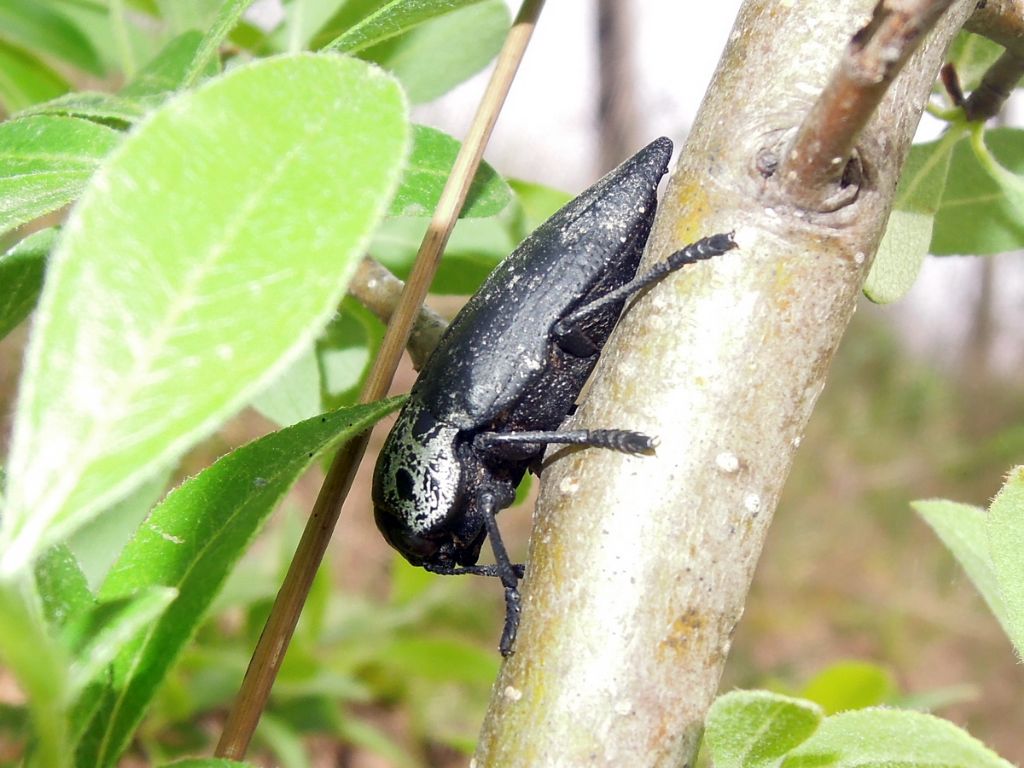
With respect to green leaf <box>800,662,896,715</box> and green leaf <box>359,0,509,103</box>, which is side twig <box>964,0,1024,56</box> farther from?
green leaf <box>800,662,896,715</box>

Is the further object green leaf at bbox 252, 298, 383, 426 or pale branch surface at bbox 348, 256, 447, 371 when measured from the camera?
green leaf at bbox 252, 298, 383, 426

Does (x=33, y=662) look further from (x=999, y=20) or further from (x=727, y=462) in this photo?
(x=999, y=20)

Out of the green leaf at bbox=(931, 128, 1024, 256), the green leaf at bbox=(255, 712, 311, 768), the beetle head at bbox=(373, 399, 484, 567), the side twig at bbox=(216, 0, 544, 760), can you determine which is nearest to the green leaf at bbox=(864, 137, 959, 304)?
the green leaf at bbox=(931, 128, 1024, 256)

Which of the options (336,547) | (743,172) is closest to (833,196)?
(743,172)

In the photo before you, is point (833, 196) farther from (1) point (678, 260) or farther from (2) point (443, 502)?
(2) point (443, 502)

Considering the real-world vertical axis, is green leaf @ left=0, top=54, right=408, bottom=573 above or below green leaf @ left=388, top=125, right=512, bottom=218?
above

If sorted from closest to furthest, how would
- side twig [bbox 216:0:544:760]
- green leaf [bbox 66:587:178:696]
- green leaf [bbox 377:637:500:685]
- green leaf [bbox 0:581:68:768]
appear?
1. green leaf [bbox 0:581:68:768]
2. green leaf [bbox 66:587:178:696]
3. side twig [bbox 216:0:544:760]
4. green leaf [bbox 377:637:500:685]
